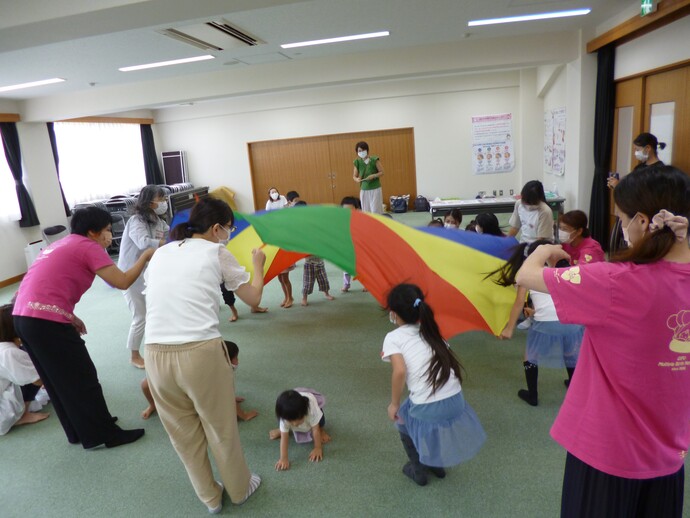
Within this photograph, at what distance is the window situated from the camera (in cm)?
698

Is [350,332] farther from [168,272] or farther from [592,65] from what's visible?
[592,65]

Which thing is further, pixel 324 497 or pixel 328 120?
pixel 328 120

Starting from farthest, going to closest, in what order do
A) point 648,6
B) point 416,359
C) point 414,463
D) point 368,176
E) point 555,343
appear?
point 368,176
point 648,6
point 555,343
point 414,463
point 416,359

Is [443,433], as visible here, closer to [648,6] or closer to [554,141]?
[648,6]

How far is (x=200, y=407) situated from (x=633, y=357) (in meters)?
1.58

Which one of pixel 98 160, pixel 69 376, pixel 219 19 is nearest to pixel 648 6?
pixel 219 19

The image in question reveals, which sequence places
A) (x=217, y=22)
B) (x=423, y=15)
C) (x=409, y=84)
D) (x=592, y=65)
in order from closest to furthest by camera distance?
(x=217, y=22)
(x=423, y=15)
(x=592, y=65)
(x=409, y=84)

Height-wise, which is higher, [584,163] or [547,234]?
[584,163]

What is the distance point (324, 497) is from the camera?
2.20 m

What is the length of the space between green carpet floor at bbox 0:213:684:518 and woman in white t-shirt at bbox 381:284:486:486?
29cm

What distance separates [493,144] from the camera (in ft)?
30.9

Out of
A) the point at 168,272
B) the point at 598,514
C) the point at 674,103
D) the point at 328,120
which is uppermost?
the point at 328,120

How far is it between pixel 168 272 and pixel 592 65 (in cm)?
561

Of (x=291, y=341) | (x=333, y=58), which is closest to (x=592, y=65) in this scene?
(x=333, y=58)
